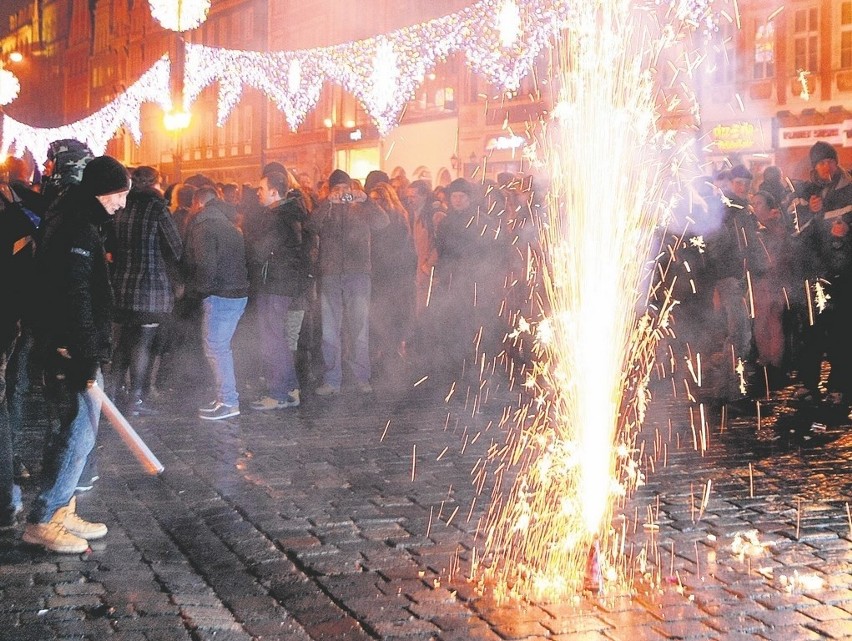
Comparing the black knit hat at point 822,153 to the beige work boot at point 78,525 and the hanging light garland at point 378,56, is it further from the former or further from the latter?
the beige work boot at point 78,525

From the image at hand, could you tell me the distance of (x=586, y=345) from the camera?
19.3 ft

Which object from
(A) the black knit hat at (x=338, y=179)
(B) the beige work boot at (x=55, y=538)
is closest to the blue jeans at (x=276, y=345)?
(A) the black knit hat at (x=338, y=179)

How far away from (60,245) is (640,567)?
10.5 feet

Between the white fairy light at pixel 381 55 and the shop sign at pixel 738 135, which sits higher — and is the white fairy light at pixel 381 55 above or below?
above

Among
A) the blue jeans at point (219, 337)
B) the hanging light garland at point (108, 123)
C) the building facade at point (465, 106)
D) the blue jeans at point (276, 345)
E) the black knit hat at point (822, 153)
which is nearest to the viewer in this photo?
the blue jeans at point (219, 337)

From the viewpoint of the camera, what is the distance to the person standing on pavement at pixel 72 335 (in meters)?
5.23

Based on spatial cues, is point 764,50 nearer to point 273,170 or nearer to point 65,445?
point 273,170

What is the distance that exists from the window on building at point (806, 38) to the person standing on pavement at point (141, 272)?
20181mm

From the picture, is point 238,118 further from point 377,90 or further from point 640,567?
point 640,567

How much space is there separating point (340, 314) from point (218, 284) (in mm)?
Result: 1781

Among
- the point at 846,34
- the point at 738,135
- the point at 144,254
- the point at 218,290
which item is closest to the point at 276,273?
the point at 218,290

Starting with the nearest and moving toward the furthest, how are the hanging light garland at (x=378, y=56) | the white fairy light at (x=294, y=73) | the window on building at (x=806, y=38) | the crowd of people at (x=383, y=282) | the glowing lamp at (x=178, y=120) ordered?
the crowd of people at (x=383, y=282) < the hanging light garland at (x=378, y=56) < the white fairy light at (x=294, y=73) < the glowing lamp at (x=178, y=120) < the window on building at (x=806, y=38)

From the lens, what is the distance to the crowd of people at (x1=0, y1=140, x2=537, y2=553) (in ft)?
17.4

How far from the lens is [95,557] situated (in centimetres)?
505
